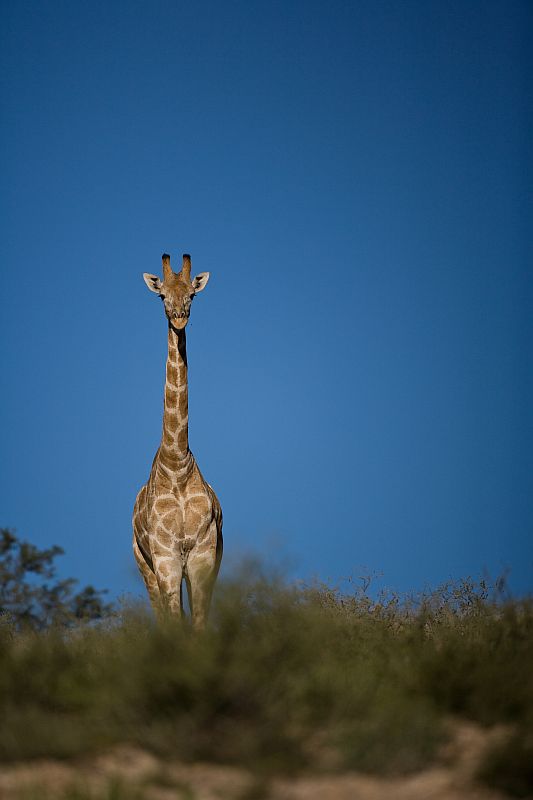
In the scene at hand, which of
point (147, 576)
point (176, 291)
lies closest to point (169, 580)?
point (147, 576)

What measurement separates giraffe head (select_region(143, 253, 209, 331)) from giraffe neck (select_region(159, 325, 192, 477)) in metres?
0.28

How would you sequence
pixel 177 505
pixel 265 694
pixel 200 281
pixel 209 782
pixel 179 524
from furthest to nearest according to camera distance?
pixel 200 281 < pixel 177 505 < pixel 179 524 < pixel 265 694 < pixel 209 782

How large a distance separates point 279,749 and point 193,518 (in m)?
4.90

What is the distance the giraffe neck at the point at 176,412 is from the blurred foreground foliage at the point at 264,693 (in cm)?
299

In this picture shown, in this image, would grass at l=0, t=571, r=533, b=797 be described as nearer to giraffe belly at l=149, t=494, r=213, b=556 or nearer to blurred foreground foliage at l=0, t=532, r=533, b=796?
blurred foreground foliage at l=0, t=532, r=533, b=796

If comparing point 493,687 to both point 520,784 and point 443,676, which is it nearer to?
point 443,676

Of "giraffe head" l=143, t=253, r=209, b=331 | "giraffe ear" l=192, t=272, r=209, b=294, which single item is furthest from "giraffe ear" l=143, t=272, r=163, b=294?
"giraffe ear" l=192, t=272, r=209, b=294

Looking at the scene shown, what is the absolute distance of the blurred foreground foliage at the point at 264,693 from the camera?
4.88 meters

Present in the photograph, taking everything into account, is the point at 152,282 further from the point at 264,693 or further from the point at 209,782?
the point at 209,782

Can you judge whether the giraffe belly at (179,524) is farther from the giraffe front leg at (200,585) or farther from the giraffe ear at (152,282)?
the giraffe ear at (152,282)

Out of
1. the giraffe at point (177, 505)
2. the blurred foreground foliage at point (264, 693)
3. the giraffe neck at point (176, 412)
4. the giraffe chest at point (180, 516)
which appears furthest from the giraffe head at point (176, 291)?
the blurred foreground foliage at point (264, 693)

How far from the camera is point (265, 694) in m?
5.26

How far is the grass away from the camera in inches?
191

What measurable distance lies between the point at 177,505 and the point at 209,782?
206 inches
